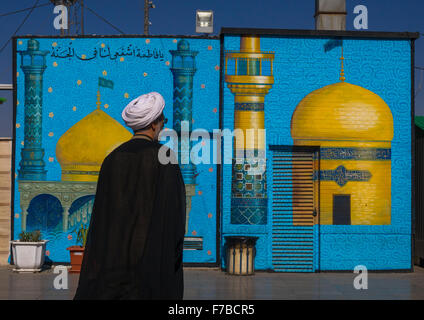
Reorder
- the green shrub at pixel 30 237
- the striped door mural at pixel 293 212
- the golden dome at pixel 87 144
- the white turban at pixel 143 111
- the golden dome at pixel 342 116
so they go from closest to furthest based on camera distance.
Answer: the white turban at pixel 143 111
the green shrub at pixel 30 237
the striped door mural at pixel 293 212
the golden dome at pixel 342 116
the golden dome at pixel 87 144

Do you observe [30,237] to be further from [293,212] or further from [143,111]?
[143,111]

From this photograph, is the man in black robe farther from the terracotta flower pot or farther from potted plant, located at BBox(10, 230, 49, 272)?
potted plant, located at BBox(10, 230, 49, 272)

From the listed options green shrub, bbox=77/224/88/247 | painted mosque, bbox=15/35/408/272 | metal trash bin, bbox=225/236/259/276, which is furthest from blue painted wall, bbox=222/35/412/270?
green shrub, bbox=77/224/88/247

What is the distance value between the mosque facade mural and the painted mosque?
36 millimetres

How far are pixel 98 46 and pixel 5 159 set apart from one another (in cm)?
376

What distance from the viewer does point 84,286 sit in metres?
3.79

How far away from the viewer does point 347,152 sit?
1335cm

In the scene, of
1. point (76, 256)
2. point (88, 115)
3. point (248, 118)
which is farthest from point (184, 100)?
point (76, 256)

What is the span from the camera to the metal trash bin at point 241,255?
1253cm

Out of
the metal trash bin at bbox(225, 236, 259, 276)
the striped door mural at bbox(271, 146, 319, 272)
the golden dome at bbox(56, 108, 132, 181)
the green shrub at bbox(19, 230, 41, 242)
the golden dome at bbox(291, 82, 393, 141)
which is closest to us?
the metal trash bin at bbox(225, 236, 259, 276)

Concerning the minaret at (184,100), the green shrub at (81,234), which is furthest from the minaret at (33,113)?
the minaret at (184,100)

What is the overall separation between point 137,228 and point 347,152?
1046 cm

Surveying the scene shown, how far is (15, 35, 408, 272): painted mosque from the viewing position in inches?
521

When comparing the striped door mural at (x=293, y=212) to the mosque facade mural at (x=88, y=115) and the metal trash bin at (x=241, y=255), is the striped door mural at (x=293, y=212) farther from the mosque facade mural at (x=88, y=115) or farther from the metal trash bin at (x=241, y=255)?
the mosque facade mural at (x=88, y=115)
